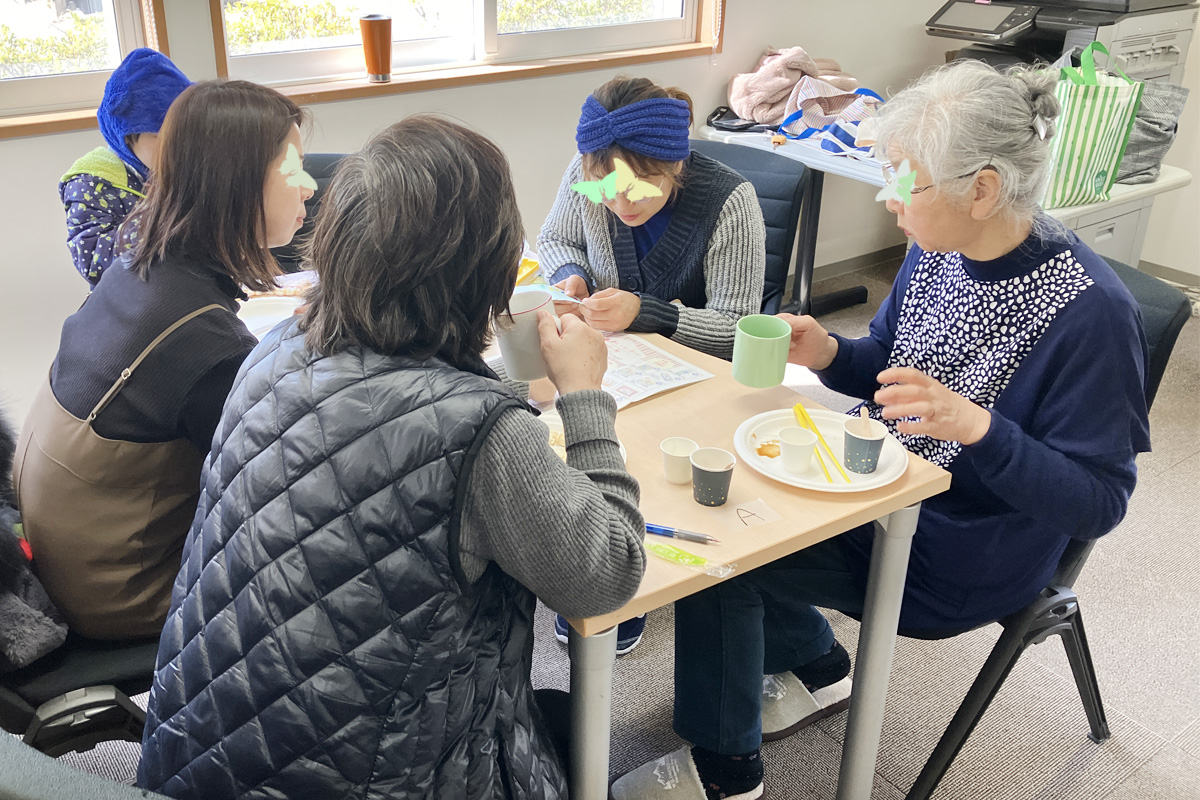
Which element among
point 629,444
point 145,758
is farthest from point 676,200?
point 145,758

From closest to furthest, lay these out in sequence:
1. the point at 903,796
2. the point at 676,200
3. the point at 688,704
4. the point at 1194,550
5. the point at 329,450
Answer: the point at 329,450, the point at 688,704, the point at 903,796, the point at 676,200, the point at 1194,550

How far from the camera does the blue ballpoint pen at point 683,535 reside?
1.26 m

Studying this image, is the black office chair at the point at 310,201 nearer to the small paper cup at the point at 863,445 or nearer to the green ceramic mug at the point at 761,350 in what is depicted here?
the green ceramic mug at the point at 761,350

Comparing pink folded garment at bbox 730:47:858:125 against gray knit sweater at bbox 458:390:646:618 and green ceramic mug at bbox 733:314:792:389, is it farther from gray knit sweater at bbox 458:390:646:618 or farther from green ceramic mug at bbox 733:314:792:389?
gray knit sweater at bbox 458:390:646:618

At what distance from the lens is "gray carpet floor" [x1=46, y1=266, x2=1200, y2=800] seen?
6.01 feet

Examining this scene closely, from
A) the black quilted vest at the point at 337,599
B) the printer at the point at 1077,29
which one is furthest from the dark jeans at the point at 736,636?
the printer at the point at 1077,29

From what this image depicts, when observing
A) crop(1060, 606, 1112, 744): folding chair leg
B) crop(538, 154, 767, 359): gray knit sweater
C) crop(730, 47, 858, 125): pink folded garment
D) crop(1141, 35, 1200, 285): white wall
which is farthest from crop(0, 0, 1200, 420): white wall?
crop(1060, 606, 1112, 744): folding chair leg

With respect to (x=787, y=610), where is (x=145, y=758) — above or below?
above

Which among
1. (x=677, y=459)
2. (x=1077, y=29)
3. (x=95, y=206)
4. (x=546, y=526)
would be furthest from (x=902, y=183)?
(x=1077, y=29)

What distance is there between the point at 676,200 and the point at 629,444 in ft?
2.42

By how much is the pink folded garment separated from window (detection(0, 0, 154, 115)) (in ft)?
6.56

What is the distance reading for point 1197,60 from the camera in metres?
3.90

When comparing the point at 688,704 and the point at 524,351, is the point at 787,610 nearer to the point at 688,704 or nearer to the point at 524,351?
the point at 688,704

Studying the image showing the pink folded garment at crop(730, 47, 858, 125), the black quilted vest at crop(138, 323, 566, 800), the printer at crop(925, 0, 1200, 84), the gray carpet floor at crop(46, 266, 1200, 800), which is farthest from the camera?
the pink folded garment at crop(730, 47, 858, 125)
